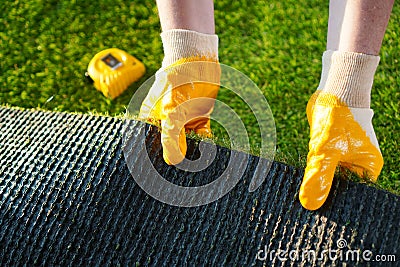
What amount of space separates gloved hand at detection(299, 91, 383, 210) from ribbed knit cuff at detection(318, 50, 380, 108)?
22 millimetres

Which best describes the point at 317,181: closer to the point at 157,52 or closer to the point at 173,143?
the point at 173,143

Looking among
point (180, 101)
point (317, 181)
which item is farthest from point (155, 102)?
point (317, 181)

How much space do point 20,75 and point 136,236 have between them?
49.1 inches

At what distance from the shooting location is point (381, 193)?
1.23 m

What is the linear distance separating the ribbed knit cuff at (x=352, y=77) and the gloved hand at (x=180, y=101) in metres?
0.36

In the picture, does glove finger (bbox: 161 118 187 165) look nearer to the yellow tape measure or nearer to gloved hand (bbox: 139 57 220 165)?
gloved hand (bbox: 139 57 220 165)

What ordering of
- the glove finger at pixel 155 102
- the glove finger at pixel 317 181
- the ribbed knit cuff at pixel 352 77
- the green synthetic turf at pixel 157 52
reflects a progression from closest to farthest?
the glove finger at pixel 317 181, the ribbed knit cuff at pixel 352 77, the glove finger at pixel 155 102, the green synthetic turf at pixel 157 52

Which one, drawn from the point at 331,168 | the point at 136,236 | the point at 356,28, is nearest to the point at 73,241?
the point at 136,236

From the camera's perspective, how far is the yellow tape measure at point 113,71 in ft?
6.63

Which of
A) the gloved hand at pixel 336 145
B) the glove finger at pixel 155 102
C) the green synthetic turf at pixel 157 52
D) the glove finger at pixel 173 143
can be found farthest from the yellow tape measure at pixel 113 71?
the gloved hand at pixel 336 145

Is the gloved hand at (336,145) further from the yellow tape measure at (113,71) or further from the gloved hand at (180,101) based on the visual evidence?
the yellow tape measure at (113,71)

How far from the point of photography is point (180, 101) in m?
1.40

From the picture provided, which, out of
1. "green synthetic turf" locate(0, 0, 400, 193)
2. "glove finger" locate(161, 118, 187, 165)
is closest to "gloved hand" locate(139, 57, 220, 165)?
"glove finger" locate(161, 118, 187, 165)

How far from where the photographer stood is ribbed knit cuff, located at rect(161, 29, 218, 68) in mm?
1427
